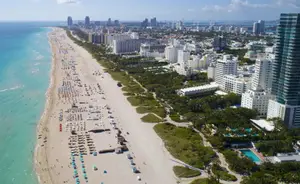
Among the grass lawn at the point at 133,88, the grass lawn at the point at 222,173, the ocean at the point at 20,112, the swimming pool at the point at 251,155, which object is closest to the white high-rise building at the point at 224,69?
the grass lawn at the point at 133,88

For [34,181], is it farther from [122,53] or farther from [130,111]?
[122,53]

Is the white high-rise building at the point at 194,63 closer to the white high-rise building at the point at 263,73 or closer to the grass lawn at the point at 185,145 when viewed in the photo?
the white high-rise building at the point at 263,73

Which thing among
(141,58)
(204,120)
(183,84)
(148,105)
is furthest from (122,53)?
(204,120)

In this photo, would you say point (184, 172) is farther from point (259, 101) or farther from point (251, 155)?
point (259, 101)

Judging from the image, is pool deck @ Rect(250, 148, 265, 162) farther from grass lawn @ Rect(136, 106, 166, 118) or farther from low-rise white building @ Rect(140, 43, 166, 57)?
low-rise white building @ Rect(140, 43, 166, 57)

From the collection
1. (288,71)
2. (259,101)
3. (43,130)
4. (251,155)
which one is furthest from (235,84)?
(43,130)

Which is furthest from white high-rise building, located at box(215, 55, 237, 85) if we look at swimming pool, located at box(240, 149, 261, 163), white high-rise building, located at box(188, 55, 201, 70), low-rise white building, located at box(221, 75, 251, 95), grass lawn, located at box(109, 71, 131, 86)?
swimming pool, located at box(240, 149, 261, 163)
